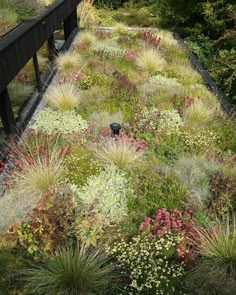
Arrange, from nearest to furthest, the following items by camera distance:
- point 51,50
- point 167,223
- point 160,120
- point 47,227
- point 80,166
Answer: point 47,227 → point 167,223 → point 80,166 → point 160,120 → point 51,50

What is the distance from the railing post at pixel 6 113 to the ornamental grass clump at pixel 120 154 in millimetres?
1900

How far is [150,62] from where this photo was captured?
10.3 metres

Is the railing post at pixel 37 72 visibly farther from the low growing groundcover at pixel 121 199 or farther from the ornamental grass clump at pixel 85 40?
the ornamental grass clump at pixel 85 40

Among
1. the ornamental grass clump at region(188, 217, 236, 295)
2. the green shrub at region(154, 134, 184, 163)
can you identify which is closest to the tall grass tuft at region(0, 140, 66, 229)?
the green shrub at region(154, 134, 184, 163)

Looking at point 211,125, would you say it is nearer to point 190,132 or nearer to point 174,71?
point 190,132

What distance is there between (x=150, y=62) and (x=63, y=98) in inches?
153

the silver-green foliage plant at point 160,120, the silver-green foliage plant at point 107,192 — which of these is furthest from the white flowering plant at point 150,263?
the silver-green foliage plant at point 160,120

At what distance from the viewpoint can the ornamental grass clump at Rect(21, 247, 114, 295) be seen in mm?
3559

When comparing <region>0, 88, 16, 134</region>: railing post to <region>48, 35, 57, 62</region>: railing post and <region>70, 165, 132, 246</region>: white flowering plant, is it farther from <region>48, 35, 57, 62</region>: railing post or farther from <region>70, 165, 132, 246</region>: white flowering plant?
<region>48, 35, 57, 62</region>: railing post

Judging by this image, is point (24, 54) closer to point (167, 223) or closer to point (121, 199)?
point (121, 199)

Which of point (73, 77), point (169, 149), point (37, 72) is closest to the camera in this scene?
point (169, 149)

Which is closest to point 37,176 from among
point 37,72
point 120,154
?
point 120,154

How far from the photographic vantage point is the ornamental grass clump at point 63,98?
7.64 m

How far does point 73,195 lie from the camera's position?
4.61 metres
